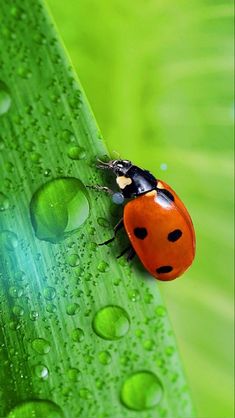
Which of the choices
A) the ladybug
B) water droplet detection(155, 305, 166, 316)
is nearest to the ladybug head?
the ladybug

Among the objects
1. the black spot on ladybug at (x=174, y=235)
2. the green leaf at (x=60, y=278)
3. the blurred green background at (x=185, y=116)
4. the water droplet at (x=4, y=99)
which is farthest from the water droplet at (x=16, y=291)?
the blurred green background at (x=185, y=116)

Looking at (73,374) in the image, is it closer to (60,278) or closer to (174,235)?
(60,278)

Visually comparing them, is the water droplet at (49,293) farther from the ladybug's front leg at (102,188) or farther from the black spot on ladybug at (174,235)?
the black spot on ladybug at (174,235)

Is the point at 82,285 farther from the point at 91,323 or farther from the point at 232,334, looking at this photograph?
the point at 232,334

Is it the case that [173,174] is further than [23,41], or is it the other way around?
[173,174]

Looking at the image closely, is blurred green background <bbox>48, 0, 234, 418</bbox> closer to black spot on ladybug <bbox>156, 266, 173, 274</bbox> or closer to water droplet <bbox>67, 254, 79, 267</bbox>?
black spot on ladybug <bbox>156, 266, 173, 274</bbox>

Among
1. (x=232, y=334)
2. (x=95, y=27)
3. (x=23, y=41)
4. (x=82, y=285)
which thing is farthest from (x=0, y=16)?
(x=232, y=334)
